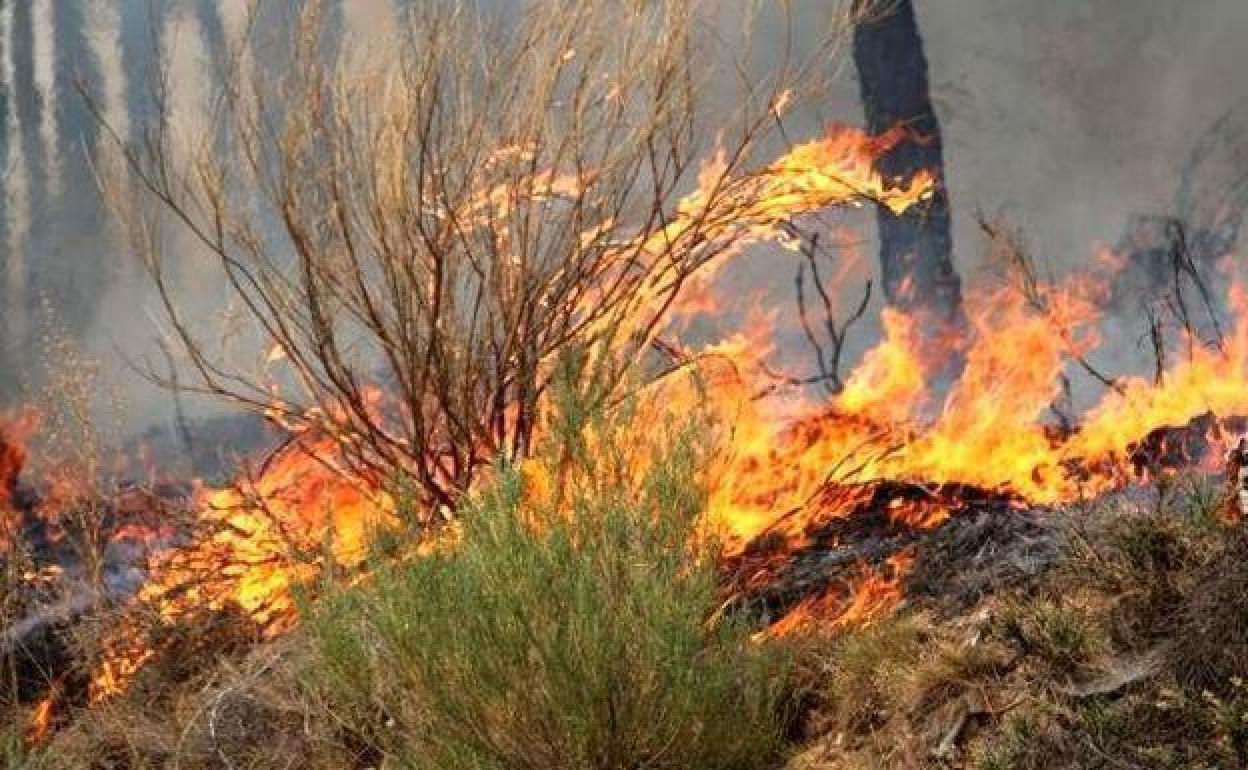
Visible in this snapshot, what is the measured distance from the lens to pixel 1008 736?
3650 millimetres

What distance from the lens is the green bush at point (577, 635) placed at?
3.89 meters

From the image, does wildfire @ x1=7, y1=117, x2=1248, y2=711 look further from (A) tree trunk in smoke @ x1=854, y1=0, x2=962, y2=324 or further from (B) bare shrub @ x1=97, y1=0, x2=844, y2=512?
(A) tree trunk in smoke @ x1=854, y1=0, x2=962, y2=324

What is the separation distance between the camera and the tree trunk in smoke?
41.0 ft

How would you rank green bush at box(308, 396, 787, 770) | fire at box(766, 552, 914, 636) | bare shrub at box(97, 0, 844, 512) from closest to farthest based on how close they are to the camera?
1. green bush at box(308, 396, 787, 770)
2. fire at box(766, 552, 914, 636)
3. bare shrub at box(97, 0, 844, 512)

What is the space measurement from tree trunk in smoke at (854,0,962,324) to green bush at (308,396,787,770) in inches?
337

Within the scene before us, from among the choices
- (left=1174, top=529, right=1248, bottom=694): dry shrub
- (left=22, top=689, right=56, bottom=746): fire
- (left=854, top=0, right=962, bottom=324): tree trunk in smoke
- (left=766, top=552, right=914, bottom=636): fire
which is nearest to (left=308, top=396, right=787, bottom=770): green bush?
(left=766, top=552, right=914, bottom=636): fire

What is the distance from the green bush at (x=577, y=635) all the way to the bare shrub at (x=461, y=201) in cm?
148

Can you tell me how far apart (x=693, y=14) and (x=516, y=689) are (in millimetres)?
3170

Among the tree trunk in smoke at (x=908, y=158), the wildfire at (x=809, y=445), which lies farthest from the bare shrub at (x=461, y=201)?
the tree trunk in smoke at (x=908, y=158)

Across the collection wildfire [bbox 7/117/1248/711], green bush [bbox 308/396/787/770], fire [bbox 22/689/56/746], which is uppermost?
wildfire [bbox 7/117/1248/711]

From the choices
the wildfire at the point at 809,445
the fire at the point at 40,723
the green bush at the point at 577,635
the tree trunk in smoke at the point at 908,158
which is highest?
the tree trunk in smoke at the point at 908,158

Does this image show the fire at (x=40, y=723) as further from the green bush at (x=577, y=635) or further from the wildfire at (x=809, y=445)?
the green bush at (x=577, y=635)

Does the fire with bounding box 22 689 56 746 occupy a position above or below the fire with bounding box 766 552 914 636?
above

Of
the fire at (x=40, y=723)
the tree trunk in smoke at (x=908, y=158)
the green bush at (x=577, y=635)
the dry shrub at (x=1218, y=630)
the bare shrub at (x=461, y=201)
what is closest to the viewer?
the dry shrub at (x=1218, y=630)
